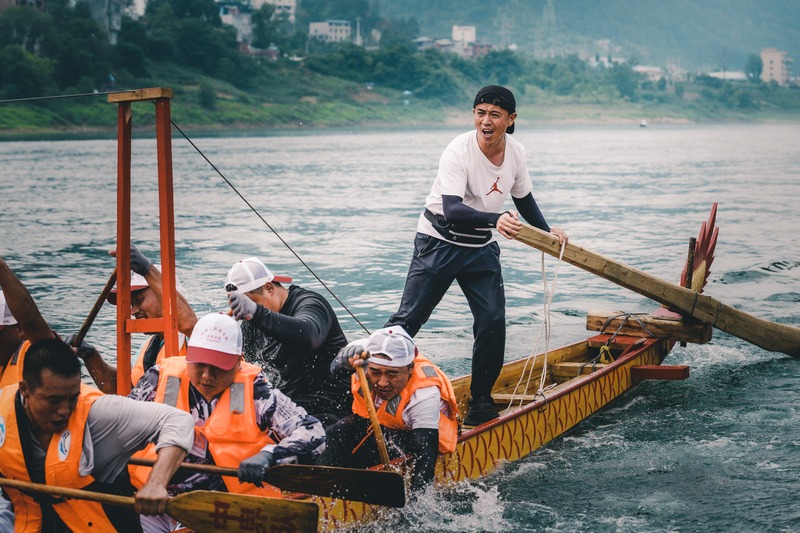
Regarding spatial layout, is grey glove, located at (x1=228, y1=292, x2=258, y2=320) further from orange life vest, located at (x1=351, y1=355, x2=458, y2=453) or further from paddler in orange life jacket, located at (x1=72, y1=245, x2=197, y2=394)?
paddler in orange life jacket, located at (x1=72, y1=245, x2=197, y2=394)

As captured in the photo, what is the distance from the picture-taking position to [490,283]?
24.8 feet

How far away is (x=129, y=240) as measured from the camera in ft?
21.7

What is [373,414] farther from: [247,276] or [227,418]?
[247,276]

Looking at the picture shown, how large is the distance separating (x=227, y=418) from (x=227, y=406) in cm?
7

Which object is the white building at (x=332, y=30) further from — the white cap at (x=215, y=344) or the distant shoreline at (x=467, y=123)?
the white cap at (x=215, y=344)

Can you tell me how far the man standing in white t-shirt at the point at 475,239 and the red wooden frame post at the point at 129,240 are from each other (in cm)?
178

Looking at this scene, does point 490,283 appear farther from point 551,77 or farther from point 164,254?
point 551,77

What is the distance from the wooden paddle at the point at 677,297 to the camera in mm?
7875

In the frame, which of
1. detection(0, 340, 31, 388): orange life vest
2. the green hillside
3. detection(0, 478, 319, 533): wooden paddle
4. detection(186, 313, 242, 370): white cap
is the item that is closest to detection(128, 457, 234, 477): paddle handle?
detection(0, 478, 319, 533): wooden paddle

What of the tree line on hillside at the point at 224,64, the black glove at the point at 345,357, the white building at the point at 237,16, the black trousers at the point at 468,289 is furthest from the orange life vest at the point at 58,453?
the white building at the point at 237,16

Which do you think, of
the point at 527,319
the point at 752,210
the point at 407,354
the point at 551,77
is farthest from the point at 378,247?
the point at 551,77

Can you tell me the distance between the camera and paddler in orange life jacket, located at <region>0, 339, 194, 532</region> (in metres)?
4.55

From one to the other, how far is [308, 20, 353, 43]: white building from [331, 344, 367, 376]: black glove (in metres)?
175

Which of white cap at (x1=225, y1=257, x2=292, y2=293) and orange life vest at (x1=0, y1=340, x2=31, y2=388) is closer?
orange life vest at (x1=0, y1=340, x2=31, y2=388)
